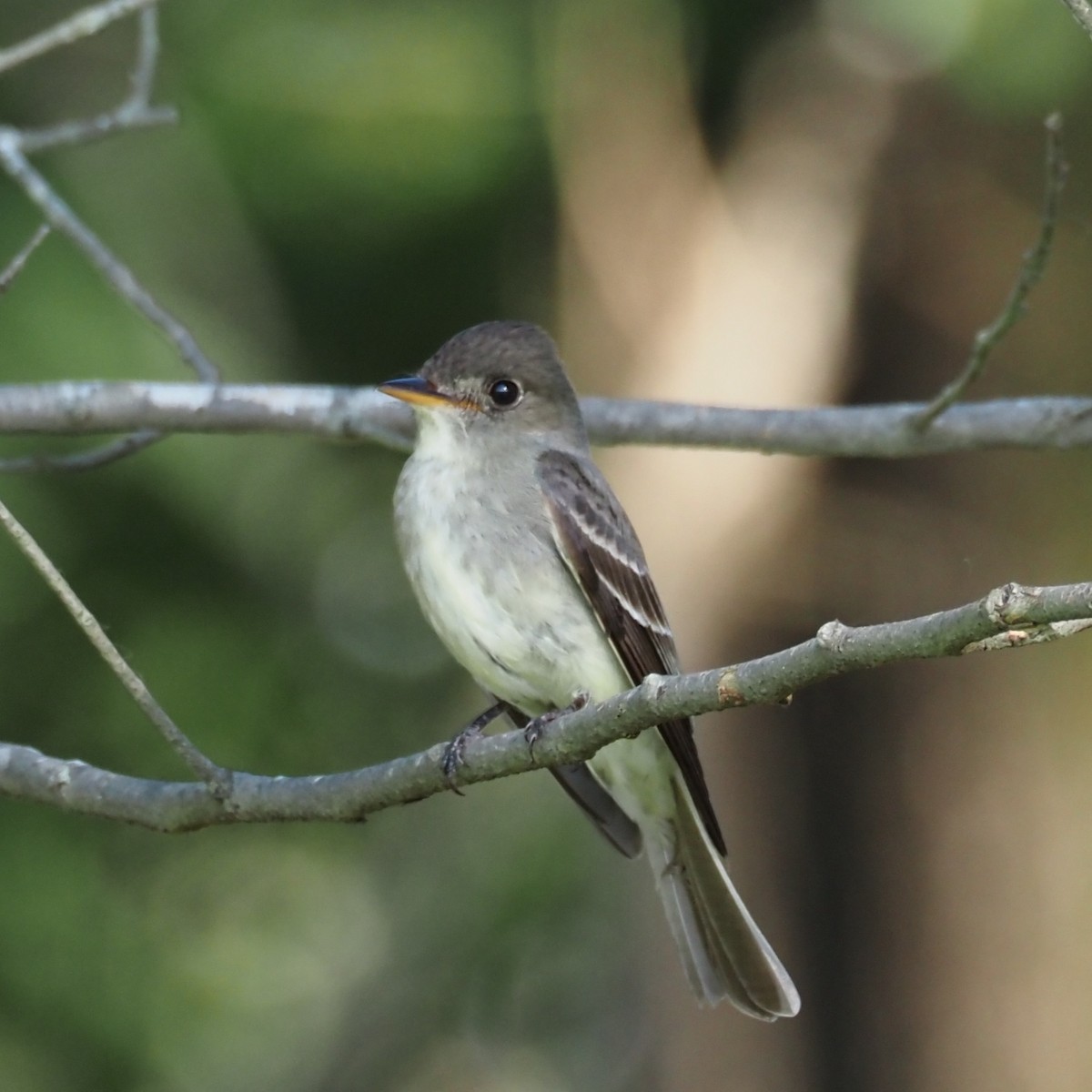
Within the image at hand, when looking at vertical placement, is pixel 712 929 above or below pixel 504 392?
below

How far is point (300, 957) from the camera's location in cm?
859

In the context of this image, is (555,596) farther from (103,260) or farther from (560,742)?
(103,260)

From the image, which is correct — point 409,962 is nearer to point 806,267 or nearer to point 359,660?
point 359,660

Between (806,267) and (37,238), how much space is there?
16.6 feet

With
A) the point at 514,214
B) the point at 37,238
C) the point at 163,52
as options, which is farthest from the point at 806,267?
the point at 37,238

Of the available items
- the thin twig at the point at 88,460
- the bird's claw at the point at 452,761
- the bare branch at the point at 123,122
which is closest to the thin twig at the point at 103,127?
the bare branch at the point at 123,122

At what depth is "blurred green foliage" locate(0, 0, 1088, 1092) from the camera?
6832 millimetres

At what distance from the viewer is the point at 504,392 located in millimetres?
4965

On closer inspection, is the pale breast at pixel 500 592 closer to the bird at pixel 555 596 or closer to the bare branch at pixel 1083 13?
the bird at pixel 555 596

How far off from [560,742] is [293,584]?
4633mm

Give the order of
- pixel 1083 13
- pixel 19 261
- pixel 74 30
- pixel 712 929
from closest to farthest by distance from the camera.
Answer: pixel 1083 13
pixel 19 261
pixel 74 30
pixel 712 929

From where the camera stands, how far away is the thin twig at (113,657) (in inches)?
128

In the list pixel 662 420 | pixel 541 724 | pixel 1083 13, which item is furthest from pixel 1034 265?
pixel 541 724

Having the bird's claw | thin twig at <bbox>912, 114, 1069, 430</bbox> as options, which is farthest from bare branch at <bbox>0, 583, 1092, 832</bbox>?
thin twig at <bbox>912, 114, 1069, 430</bbox>
